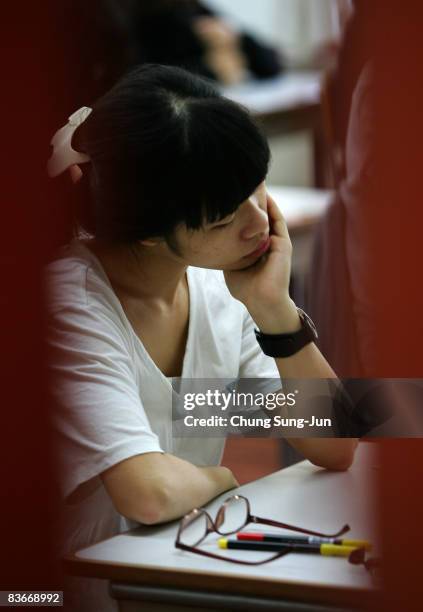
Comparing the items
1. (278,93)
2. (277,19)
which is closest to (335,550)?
(278,93)

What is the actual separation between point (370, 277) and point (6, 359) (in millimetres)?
443

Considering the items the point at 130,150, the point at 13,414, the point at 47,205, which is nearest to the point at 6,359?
the point at 13,414

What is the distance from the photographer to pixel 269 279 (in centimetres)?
123

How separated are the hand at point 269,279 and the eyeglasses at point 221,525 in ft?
0.73

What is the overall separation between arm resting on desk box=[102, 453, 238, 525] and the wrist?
19cm

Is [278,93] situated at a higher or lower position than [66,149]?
lower

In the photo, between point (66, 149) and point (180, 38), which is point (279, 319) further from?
point (180, 38)

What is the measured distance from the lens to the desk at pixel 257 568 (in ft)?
3.41

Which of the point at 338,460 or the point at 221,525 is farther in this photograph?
the point at 338,460

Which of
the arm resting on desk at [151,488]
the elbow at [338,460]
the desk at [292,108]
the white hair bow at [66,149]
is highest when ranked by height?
the white hair bow at [66,149]

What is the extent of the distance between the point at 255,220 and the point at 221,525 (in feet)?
1.11

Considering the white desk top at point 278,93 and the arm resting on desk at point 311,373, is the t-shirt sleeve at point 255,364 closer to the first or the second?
the arm resting on desk at point 311,373

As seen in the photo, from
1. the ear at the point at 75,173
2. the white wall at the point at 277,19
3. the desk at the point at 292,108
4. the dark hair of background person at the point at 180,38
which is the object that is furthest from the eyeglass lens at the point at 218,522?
the white wall at the point at 277,19

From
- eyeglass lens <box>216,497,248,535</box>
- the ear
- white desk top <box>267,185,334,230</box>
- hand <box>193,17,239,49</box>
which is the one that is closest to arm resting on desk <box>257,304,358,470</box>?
eyeglass lens <box>216,497,248,535</box>
